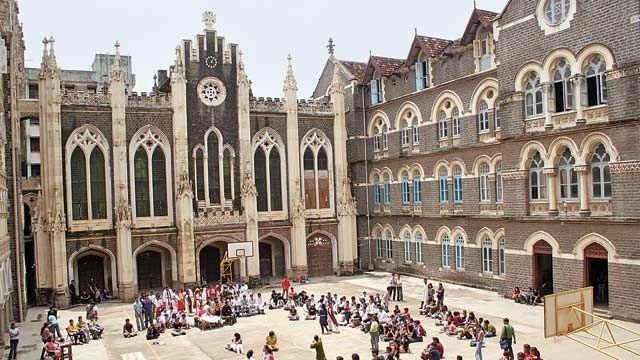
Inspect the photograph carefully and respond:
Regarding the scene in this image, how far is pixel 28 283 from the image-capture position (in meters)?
33.9

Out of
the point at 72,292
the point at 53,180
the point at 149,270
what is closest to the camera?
the point at 53,180

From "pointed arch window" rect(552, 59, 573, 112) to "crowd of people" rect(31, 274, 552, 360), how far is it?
8439mm

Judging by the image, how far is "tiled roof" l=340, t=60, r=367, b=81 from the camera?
42.0 metres

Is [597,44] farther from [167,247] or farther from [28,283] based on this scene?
[28,283]

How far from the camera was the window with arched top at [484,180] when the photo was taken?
3122 centimetres

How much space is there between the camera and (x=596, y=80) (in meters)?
23.8

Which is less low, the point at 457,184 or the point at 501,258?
the point at 457,184

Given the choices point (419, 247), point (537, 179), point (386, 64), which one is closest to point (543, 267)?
point (537, 179)

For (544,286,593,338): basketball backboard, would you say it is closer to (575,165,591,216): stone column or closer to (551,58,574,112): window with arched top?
(575,165,591,216): stone column

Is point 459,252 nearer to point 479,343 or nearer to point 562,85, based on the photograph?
point 562,85

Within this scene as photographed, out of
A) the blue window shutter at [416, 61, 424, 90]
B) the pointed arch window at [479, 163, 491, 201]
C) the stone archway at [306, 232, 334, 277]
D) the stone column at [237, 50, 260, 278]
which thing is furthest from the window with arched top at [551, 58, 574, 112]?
the stone archway at [306, 232, 334, 277]

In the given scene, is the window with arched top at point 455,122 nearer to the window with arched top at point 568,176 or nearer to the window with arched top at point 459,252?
the window with arched top at point 459,252

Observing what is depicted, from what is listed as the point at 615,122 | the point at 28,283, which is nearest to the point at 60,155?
the point at 28,283

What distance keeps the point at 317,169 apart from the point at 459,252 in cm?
1145
